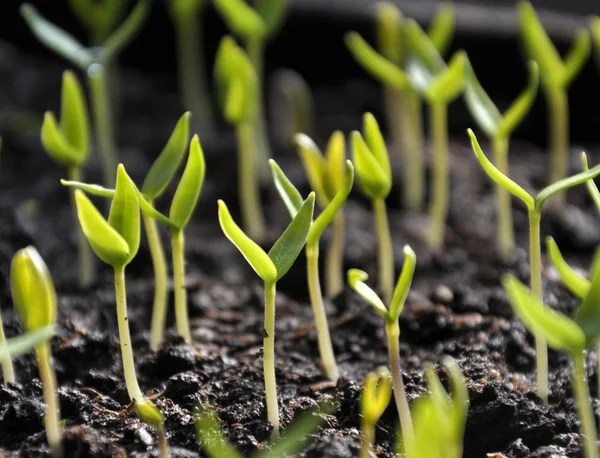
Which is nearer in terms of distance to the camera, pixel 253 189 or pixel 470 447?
pixel 470 447

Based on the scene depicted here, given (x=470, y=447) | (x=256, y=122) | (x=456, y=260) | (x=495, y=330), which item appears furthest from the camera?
(x=256, y=122)

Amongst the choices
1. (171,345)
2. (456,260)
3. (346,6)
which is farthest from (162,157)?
(346,6)

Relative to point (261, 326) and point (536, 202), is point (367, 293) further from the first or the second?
point (261, 326)

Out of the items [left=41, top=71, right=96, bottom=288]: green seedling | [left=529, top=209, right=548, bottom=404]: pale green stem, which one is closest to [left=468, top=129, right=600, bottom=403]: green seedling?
[left=529, top=209, right=548, bottom=404]: pale green stem

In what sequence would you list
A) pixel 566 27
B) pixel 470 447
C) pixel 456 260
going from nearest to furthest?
pixel 470 447 → pixel 456 260 → pixel 566 27

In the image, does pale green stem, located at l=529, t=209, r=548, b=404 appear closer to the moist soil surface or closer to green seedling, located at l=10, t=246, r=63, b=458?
the moist soil surface

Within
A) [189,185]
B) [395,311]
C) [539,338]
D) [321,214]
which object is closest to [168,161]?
[189,185]

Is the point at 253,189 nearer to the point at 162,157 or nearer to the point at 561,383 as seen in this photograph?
the point at 162,157
